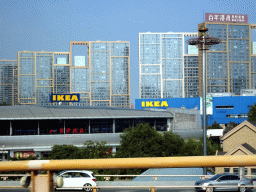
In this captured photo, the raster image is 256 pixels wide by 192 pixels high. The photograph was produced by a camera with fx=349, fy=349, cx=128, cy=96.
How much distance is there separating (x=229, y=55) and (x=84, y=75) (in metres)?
65.2

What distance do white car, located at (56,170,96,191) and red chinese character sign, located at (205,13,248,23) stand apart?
474 ft

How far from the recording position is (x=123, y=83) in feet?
534

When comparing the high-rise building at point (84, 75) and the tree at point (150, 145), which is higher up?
the high-rise building at point (84, 75)

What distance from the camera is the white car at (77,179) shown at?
3000mm

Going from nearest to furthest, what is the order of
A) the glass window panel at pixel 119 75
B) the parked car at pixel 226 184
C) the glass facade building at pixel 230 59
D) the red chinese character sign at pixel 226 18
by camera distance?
1. the parked car at pixel 226 184
2. the red chinese character sign at pixel 226 18
3. the glass facade building at pixel 230 59
4. the glass window panel at pixel 119 75

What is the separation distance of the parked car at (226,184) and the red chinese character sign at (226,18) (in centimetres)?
14442

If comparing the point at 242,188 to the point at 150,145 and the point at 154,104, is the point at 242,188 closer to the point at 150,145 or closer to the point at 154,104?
the point at 150,145

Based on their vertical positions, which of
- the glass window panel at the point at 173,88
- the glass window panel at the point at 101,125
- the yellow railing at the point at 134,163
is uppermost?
the glass window panel at the point at 173,88

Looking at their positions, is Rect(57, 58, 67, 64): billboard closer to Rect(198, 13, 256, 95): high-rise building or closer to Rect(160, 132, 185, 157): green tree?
Rect(198, 13, 256, 95): high-rise building

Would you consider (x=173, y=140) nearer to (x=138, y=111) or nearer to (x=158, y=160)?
(x=138, y=111)

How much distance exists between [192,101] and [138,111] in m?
49.8

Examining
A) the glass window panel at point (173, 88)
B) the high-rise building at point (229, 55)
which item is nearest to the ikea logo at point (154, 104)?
the high-rise building at point (229, 55)

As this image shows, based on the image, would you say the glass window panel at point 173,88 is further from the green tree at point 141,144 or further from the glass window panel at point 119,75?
the green tree at point 141,144

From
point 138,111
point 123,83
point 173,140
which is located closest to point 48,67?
point 123,83
